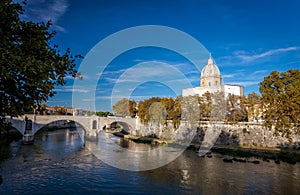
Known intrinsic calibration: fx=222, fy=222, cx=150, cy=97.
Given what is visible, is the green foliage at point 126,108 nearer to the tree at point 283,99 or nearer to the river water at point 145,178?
the tree at point 283,99

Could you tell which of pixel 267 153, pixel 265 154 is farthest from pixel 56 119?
pixel 267 153

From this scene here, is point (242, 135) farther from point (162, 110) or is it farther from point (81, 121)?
point (81, 121)

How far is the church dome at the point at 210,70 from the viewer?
213ft

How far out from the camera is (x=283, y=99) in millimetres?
26031

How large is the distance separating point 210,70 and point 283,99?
40.9 metres

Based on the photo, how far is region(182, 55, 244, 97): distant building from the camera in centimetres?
6325

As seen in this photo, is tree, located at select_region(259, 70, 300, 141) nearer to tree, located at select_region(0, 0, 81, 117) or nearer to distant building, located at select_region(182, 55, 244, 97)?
tree, located at select_region(0, 0, 81, 117)

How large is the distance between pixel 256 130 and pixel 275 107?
21.7ft

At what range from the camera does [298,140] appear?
28359 millimetres

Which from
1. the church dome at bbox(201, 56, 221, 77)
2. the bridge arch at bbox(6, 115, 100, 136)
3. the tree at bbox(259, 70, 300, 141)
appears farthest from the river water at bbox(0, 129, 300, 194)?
the church dome at bbox(201, 56, 221, 77)

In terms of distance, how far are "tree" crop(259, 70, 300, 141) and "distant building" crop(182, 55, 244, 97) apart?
1324 inches

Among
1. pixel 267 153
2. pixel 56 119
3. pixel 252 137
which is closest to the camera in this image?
pixel 267 153

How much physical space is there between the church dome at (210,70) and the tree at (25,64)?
61649 mm

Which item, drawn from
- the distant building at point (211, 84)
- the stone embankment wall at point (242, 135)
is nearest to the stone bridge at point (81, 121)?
the stone embankment wall at point (242, 135)
